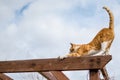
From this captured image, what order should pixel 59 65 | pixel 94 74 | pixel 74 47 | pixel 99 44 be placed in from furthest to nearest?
pixel 74 47, pixel 99 44, pixel 59 65, pixel 94 74

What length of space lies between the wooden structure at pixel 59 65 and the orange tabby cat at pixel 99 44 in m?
0.22

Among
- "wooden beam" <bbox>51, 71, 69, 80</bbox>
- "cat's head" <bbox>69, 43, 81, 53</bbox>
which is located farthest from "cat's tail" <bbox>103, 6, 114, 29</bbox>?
"wooden beam" <bbox>51, 71, 69, 80</bbox>

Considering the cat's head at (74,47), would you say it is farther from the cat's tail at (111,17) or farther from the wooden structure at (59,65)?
the cat's tail at (111,17)

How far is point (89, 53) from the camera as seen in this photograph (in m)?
4.28

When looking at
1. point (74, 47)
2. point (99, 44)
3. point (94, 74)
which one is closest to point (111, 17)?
point (99, 44)

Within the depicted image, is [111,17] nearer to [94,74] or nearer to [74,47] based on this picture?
[74,47]

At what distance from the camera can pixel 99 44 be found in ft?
14.1

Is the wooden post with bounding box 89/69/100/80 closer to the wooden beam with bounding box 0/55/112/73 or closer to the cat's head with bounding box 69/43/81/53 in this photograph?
the wooden beam with bounding box 0/55/112/73

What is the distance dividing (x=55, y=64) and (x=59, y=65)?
0.18ft

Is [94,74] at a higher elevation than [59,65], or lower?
lower

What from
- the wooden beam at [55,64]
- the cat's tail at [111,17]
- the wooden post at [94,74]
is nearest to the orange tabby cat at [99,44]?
the cat's tail at [111,17]

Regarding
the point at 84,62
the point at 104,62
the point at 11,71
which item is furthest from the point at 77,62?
the point at 11,71

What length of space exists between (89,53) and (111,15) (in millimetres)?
570

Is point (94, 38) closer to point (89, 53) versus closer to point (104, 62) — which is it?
point (89, 53)
